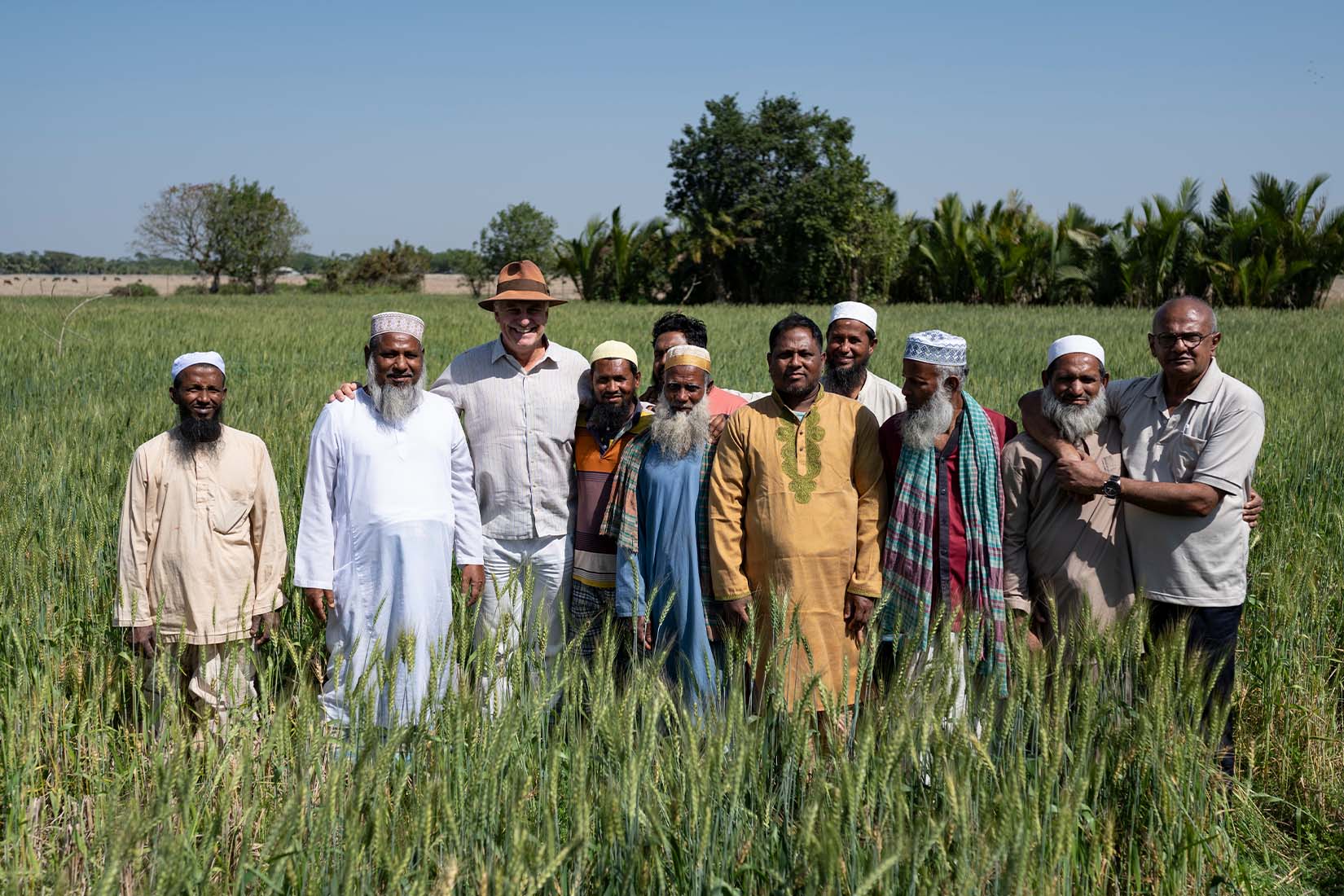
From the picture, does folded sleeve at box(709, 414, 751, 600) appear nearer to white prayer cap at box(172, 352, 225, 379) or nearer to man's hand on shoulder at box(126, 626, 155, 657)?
white prayer cap at box(172, 352, 225, 379)

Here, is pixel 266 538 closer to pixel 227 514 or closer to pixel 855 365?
pixel 227 514

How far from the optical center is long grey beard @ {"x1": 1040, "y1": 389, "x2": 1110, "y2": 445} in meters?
2.99

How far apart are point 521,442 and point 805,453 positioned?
3.47ft

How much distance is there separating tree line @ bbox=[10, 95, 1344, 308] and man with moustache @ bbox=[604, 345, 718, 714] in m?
27.0

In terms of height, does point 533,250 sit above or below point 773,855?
above

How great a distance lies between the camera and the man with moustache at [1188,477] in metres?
2.96

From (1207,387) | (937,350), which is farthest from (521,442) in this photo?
(1207,387)

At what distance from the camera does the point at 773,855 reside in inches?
→ 79.0

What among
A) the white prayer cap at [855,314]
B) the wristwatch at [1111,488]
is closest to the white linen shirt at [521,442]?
the white prayer cap at [855,314]

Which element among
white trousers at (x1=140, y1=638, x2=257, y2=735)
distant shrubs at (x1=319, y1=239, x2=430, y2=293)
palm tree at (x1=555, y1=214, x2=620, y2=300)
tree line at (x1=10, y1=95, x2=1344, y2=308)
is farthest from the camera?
distant shrubs at (x1=319, y1=239, x2=430, y2=293)

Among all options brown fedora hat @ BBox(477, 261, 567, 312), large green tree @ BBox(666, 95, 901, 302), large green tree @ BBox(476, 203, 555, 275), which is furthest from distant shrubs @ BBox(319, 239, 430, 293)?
brown fedora hat @ BBox(477, 261, 567, 312)

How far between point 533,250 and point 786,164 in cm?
1610

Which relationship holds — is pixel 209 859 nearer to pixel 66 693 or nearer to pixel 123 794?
pixel 123 794

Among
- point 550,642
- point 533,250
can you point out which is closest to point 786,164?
point 533,250
